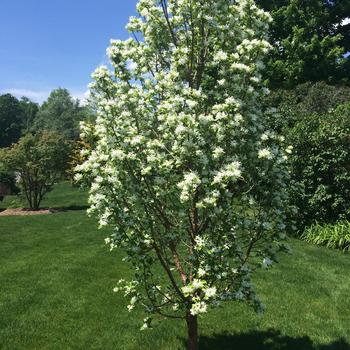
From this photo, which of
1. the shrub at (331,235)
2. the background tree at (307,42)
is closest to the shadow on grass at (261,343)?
the shrub at (331,235)

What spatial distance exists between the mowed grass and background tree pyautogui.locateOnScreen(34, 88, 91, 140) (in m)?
76.1

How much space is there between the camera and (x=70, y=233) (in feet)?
67.8

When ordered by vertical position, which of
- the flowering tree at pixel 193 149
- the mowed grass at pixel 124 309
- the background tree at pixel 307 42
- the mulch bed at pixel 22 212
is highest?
the background tree at pixel 307 42

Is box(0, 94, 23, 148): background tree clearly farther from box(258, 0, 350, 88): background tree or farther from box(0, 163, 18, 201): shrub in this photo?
box(258, 0, 350, 88): background tree

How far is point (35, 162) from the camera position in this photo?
1213 inches

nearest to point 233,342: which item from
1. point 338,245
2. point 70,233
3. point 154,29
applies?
point 154,29

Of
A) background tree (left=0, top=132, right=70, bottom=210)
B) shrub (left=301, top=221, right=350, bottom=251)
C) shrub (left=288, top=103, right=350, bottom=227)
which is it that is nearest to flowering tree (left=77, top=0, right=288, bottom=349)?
shrub (left=301, top=221, right=350, bottom=251)

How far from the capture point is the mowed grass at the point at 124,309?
379 inches

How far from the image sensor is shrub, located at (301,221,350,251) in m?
17.8

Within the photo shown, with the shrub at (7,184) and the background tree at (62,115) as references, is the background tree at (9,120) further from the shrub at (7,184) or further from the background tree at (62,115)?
the shrub at (7,184)

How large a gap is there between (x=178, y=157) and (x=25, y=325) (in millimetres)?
6152

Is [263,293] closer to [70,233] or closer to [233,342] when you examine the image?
[233,342]

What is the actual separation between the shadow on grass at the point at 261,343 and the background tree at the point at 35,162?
2313cm

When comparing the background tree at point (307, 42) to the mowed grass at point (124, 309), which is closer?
the mowed grass at point (124, 309)
